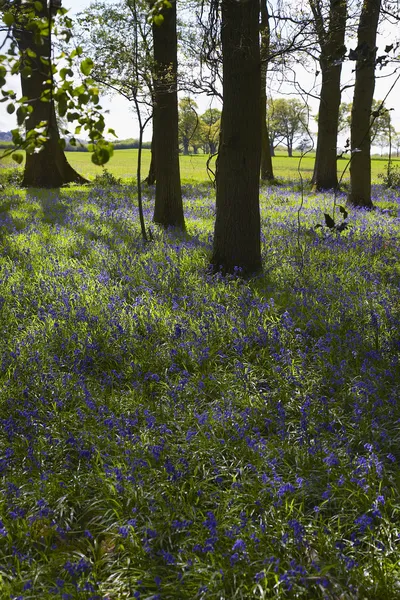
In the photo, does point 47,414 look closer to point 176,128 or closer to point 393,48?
point 393,48

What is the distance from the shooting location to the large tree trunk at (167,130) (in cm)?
975

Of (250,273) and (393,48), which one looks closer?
(393,48)

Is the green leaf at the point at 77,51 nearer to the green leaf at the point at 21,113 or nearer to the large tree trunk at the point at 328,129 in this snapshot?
the green leaf at the point at 21,113

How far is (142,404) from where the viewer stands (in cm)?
383

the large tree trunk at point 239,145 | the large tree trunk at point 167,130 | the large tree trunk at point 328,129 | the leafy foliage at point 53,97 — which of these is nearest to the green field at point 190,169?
the large tree trunk at point 328,129

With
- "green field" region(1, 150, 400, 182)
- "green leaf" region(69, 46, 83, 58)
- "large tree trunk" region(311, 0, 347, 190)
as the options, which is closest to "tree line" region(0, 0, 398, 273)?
"green leaf" region(69, 46, 83, 58)

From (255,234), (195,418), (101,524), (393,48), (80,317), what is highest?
(393,48)

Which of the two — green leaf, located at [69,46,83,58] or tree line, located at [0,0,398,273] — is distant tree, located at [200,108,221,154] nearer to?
tree line, located at [0,0,398,273]

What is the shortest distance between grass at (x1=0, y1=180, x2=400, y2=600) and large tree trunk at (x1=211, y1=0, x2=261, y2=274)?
1.54 feet

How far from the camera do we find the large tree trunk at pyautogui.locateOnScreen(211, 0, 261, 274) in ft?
20.4

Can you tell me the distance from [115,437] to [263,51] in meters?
7.23

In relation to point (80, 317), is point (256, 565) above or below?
below

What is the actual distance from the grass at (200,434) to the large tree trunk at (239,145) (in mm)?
469

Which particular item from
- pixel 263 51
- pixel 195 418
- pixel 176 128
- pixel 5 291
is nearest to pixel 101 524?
pixel 195 418
